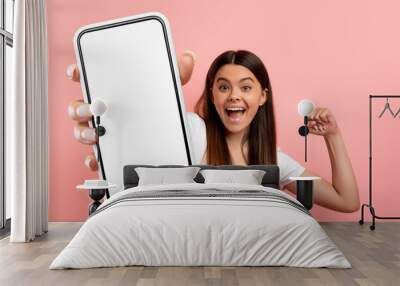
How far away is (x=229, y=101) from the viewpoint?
645 centimetres

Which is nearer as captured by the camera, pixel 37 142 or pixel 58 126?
pixel 37 142

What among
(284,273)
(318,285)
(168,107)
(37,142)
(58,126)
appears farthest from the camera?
(58,126)

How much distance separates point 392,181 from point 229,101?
2023 mm

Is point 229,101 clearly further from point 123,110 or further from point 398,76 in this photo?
point 398,76

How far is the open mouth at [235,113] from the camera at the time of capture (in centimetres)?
646

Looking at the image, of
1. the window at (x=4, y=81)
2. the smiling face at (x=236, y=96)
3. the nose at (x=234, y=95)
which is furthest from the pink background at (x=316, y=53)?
the window at (x=4, y=81)

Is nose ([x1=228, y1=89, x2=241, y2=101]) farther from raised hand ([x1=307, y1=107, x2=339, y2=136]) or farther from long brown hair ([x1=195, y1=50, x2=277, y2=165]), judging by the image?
raised hand ([x1=307, y1=107, x2=339, y2=136])

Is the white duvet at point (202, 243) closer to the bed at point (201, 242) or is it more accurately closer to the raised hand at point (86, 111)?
the bed at point (201, 242)

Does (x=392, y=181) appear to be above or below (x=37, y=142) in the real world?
below

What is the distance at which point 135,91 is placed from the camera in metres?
6.22

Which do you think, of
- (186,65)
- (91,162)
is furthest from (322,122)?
(91,162)

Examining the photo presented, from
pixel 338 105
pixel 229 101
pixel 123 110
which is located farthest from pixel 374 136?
pixel 123 110

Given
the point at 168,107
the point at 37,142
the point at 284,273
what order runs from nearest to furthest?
the point at 284,273, the point at 37,142, the point at 168,107

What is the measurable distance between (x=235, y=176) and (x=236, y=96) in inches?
42.4
